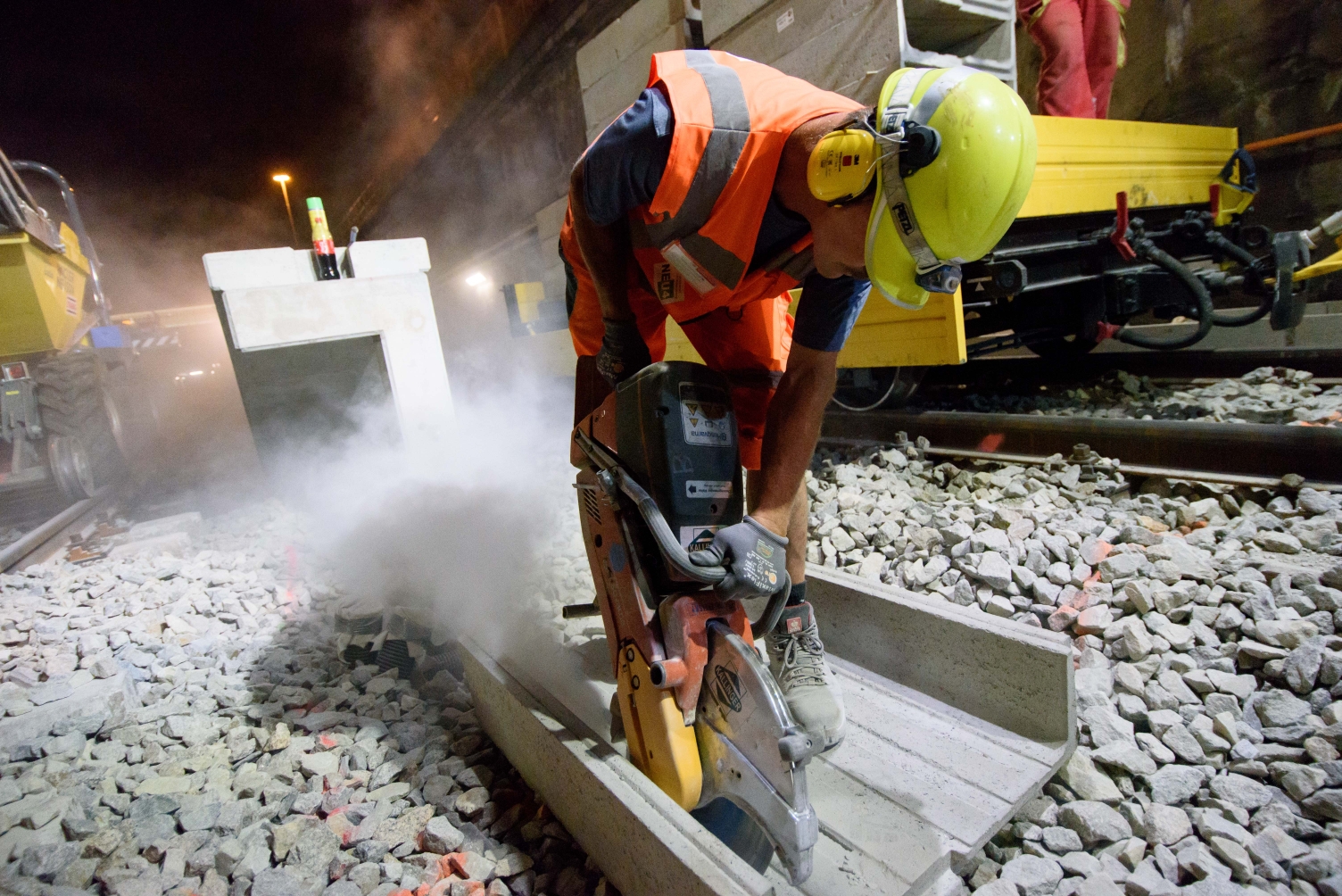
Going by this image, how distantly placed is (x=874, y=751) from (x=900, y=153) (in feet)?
5.50

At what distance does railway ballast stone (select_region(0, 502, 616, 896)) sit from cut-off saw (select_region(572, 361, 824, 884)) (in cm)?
46

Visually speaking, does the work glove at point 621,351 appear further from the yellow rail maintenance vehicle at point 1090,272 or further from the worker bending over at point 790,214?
the yellow rail maintenance vehicle at point 1090,272

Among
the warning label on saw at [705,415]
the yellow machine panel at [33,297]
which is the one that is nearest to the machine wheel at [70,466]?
the yellow machine panel at [33,297]

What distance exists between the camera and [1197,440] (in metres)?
3.16

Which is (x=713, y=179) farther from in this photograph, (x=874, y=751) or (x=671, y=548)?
(x=874, y=751)

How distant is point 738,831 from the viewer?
174 cm

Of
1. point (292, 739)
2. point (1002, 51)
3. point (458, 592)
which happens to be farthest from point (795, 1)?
point (292, 739)

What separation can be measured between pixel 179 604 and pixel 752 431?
125 inches

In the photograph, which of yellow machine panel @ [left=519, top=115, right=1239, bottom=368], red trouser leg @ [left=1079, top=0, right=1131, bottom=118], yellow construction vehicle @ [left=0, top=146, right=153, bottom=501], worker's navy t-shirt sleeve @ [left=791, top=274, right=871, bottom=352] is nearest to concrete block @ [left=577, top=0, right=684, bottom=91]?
yellow machine panel @ [left=519, top=115, right=1239, bottom=368]

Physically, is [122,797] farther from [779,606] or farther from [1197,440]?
[1197,440]

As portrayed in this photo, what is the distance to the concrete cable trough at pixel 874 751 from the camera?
59.6 inches

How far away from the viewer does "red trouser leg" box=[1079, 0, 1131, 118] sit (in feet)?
17.6

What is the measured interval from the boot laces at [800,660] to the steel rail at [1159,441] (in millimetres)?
2248

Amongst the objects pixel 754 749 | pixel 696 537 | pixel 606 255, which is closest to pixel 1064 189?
pixel 606 255
